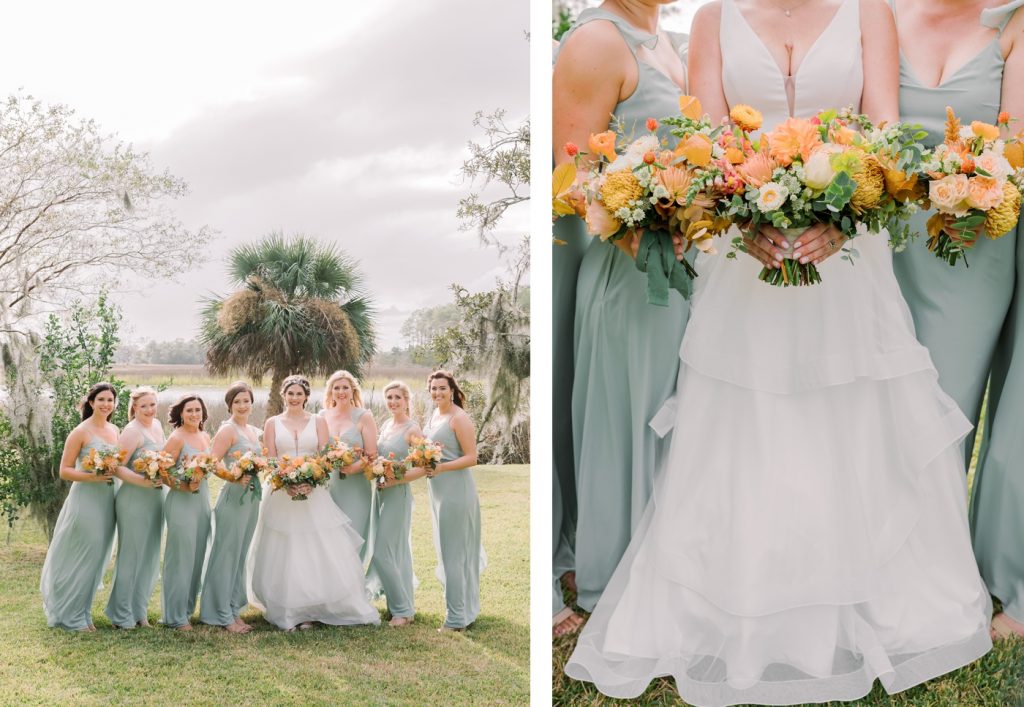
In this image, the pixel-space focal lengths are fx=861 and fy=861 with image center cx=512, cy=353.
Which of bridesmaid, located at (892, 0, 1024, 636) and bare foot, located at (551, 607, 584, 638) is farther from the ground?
bridesmaid, located at (892, 0, 1024, 636)

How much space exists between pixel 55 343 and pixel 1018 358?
3.40 meters

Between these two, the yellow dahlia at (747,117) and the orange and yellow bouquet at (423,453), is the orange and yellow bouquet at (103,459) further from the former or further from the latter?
the yellow dahlia at (747,117)

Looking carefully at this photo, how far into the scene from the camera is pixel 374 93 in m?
3.85

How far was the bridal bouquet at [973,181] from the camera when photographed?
207cm

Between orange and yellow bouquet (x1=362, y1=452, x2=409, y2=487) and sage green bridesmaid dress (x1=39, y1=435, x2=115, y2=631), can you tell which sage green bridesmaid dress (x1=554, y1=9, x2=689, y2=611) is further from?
sage green bridesmaid dress (x1=39, y1=435, x2=115, y2=631)

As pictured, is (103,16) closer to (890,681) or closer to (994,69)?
(994,69)

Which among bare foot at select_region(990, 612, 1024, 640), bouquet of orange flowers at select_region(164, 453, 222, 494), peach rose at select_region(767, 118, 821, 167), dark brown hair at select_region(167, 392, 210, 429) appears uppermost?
peach rose at select_region(767, 118, 821, 167)

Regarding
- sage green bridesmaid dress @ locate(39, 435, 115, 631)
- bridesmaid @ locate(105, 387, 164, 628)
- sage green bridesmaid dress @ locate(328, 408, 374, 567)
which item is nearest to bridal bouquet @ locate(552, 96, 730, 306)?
sage green bridesmaid dress @ locate(328, 408, 374, 567)

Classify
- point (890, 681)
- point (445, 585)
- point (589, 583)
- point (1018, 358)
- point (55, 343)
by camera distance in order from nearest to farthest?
point (890, 681), point (1018, 358), point (589, 583), point (55, 343), point (445, 585)

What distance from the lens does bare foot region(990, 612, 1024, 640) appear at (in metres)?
2.38

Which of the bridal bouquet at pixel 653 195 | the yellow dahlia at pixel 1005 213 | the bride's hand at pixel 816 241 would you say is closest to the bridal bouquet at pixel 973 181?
the yellow dahlia at pixel 1005 213

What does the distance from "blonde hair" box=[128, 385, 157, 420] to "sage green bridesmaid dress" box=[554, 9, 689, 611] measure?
176cm

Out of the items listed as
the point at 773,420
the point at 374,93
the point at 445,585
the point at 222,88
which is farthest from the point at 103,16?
the point at 773,420

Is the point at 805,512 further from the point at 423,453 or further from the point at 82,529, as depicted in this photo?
the point at 82,529
